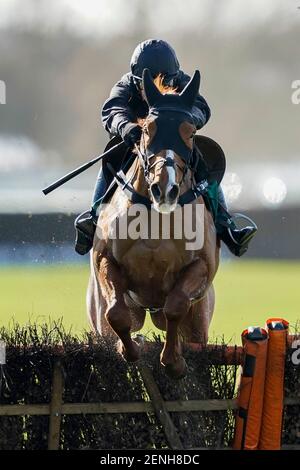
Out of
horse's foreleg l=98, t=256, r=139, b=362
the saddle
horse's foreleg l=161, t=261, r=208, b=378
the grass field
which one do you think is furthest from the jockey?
the grass field

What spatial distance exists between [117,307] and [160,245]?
396 mm

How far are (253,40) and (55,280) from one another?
316 inches

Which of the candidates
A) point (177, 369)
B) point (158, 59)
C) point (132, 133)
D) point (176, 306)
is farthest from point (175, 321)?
point (158, 59)

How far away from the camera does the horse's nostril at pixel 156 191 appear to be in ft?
13.8

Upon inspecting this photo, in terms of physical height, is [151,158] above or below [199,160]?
below

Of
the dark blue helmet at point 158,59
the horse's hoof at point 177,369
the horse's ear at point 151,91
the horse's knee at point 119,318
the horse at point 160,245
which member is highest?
the dark blue helmet at point 158,59

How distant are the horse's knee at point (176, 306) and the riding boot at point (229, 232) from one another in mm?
890

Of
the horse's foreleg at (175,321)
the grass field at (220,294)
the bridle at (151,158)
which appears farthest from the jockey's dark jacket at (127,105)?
the grass field at (220,294)

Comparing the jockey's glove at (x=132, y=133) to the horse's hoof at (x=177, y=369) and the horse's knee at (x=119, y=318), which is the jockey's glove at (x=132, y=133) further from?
the horse's hoof at (x=177, y=369)

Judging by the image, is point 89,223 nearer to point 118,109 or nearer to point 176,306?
point 118,109

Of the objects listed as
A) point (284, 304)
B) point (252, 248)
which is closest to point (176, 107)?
point (284, 304)

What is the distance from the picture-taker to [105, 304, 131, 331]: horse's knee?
15.5 feet

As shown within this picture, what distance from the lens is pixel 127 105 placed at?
5.17 meters

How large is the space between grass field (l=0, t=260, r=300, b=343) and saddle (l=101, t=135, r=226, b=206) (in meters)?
6.54
